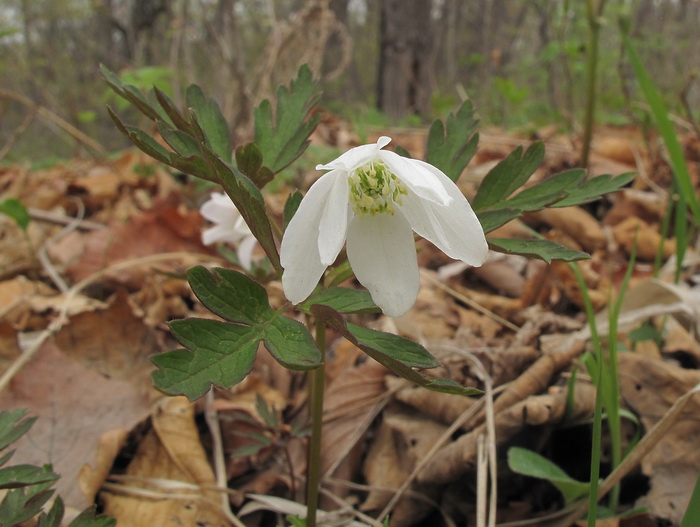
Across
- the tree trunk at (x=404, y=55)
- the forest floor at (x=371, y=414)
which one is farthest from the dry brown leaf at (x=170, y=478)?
the tree trunk at (x=404, y=55)

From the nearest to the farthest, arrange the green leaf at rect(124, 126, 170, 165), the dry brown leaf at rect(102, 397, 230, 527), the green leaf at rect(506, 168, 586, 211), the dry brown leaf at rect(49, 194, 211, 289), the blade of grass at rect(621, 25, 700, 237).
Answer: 1. the green leaf at rect(124, 126, 170, 165)
2. the green leaf at rect(506, 168, 586, 211)
3. the dry brown leaf at rect(102, 397, 230, 527)
4. the blade of grass at rect(621, 25, 700, 237)
5. the dry brown leaf at rect(49, 194, 211, 289)

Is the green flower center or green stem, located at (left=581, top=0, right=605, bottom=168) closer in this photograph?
the green flower center

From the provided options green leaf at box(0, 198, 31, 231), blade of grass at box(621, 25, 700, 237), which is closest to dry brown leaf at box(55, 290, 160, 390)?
green leaf at box(0, 198, 31, 231)

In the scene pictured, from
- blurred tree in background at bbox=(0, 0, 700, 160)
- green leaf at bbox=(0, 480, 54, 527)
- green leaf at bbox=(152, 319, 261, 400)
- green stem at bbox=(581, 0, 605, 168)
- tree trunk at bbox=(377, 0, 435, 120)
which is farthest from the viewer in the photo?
tree trunk at bbox=(377, 0, 435, 120)

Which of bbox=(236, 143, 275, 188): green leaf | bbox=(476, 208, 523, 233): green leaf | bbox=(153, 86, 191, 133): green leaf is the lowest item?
bbox=(476, 208, 523, 233): green leaf

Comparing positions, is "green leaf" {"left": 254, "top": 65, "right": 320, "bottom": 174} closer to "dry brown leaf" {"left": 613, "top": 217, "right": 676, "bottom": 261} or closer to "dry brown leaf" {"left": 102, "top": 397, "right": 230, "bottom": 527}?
"dry brown leaf" {"left": 102, "top": 397, "right": 230, "bottom": 527}

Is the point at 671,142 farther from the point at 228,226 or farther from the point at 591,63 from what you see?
the point at 228,226

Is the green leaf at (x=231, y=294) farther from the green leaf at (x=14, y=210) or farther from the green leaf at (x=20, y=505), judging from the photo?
the green leaf at (x=14, y=210)

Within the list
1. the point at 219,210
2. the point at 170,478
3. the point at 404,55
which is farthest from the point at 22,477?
the point at 404,55
